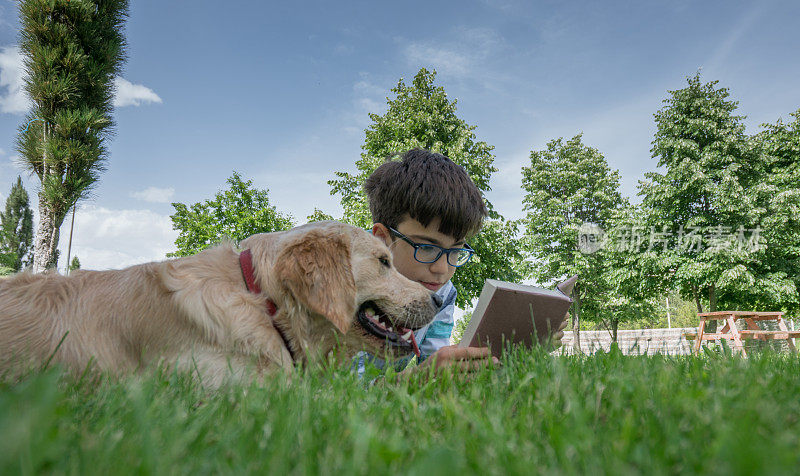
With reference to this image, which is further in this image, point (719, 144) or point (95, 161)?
point (719, 144)

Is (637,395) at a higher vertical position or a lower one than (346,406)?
higher

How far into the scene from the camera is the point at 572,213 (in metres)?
27.2

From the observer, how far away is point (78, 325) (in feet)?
8.23

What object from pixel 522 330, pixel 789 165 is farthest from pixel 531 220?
pixel 522 330

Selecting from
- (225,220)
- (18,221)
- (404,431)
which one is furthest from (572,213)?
(18,221)

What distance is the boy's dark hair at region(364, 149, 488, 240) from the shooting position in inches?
179

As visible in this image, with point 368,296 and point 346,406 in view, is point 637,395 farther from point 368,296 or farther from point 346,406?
point 368,296

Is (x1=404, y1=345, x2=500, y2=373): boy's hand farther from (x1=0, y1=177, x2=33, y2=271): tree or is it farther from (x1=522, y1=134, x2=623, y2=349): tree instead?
(x1=0, y1=177, x2=33, y2=271): tree

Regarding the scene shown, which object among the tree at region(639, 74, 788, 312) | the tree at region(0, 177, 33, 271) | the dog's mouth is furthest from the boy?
the tree at region(0, 177, 33, 271)

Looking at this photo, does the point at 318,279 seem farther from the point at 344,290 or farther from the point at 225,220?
the point at 225,220

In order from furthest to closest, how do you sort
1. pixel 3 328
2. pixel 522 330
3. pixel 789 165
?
pixel 789 165, pixel 522 330, pixel 3 328

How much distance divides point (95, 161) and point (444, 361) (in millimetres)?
14829

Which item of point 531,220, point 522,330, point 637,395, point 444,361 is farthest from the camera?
point 531,220

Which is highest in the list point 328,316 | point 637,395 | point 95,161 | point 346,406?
point 95,161
